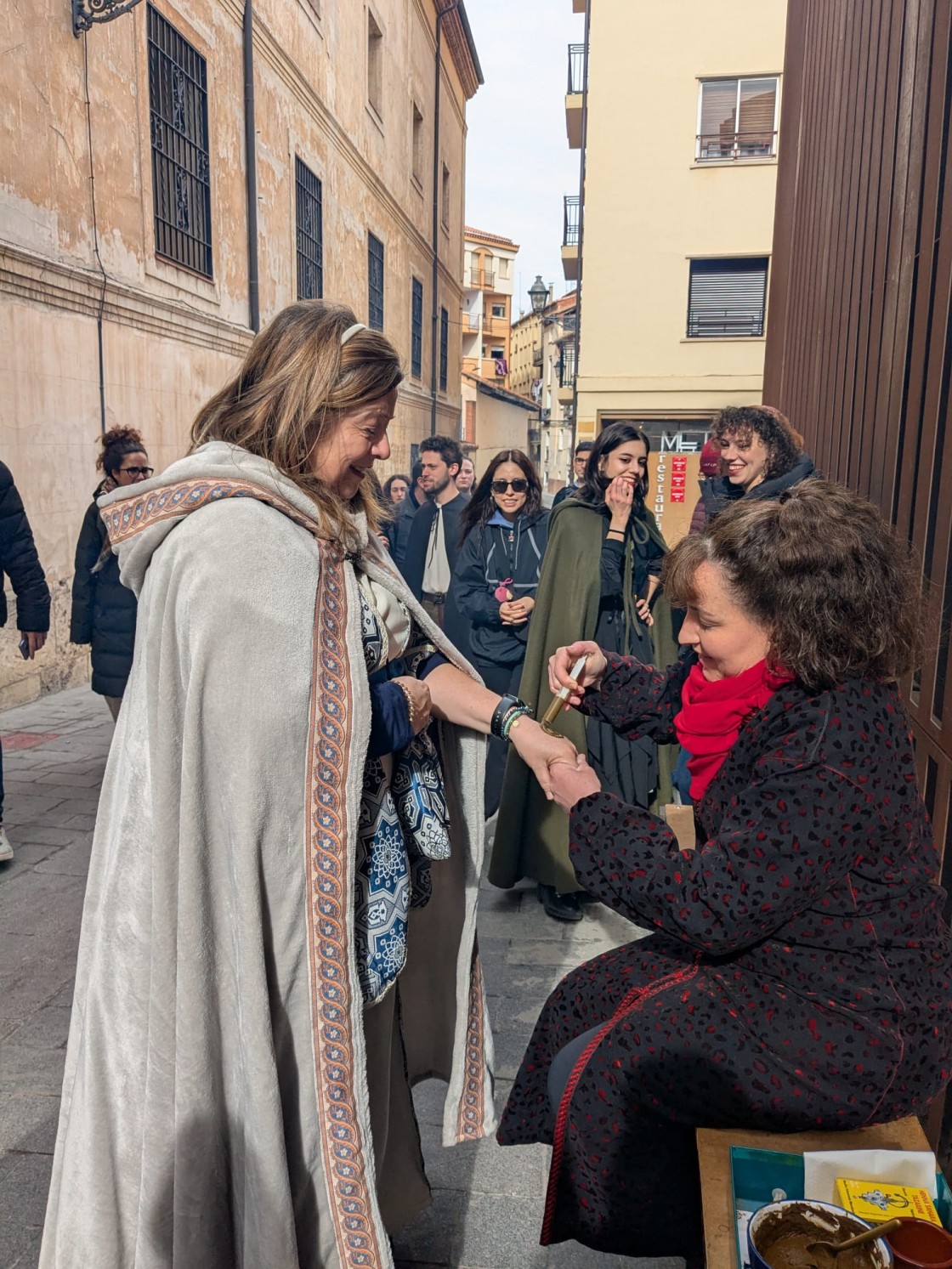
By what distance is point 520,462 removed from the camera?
4.86 m

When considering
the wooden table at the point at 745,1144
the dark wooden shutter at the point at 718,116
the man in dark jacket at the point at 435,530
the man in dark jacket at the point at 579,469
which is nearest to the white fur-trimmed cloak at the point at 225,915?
the wooden table at the point at 745,1144

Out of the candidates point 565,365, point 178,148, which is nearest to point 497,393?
point 565,365

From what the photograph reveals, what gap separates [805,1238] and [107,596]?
13.5ft

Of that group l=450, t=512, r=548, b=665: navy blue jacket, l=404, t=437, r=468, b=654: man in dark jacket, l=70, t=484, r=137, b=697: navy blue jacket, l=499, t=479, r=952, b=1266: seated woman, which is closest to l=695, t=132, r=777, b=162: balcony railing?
l=404, t=437, r=468, b=654: man in dark jacket

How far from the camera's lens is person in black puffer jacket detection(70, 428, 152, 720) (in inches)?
185

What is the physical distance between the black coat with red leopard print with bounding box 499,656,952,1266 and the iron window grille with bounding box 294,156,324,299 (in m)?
13.2

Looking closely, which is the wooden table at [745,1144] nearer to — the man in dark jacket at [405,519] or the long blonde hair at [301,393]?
the long blonde hair at [301,393]

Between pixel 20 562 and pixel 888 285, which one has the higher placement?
pixel 888 285

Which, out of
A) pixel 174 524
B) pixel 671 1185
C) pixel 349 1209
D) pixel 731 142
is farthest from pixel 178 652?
pixel 731 142

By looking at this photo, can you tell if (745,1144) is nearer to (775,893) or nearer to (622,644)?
(775,893)

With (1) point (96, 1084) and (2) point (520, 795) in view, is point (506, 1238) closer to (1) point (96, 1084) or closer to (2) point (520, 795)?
(1) point (96, 1084)

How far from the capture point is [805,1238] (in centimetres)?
147

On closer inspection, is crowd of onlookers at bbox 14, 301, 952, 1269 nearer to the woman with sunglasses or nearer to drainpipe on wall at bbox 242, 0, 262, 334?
the woman with sunglasses

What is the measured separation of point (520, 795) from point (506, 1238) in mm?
1929
